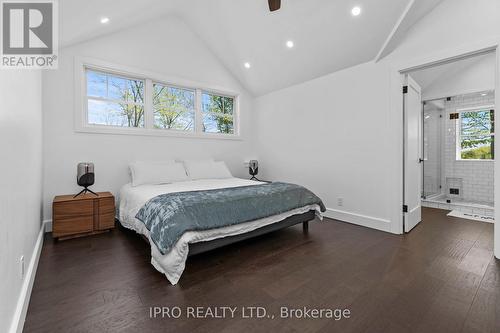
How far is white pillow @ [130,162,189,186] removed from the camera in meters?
3.43

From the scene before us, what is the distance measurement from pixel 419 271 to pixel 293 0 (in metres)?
3.38

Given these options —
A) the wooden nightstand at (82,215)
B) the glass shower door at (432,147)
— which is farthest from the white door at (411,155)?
the wooden nightstand at (82,215)

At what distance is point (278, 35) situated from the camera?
3670mm

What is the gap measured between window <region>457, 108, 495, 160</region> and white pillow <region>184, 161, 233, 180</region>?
531 centimetres

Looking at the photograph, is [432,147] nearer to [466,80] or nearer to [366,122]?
[466,80]

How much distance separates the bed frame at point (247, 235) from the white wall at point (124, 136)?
1624 mm

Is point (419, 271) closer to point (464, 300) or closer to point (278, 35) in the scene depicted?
point (464, 300)

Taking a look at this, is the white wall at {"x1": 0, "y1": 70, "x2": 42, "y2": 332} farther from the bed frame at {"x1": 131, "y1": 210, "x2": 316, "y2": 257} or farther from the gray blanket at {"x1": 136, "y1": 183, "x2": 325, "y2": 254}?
the bed frame at {"x1": 131, "y1": 210, "x2": 316, "y2": 257}

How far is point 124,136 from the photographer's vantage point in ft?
12.3

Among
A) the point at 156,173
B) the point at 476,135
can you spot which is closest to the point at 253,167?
the point at 156,173

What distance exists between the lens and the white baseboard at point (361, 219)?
10.5 feet

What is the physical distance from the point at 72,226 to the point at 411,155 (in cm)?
450

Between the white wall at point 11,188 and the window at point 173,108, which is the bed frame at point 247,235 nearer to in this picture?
the white wall at point 11,188

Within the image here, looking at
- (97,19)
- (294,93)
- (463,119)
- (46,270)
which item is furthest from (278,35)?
(463,119)
